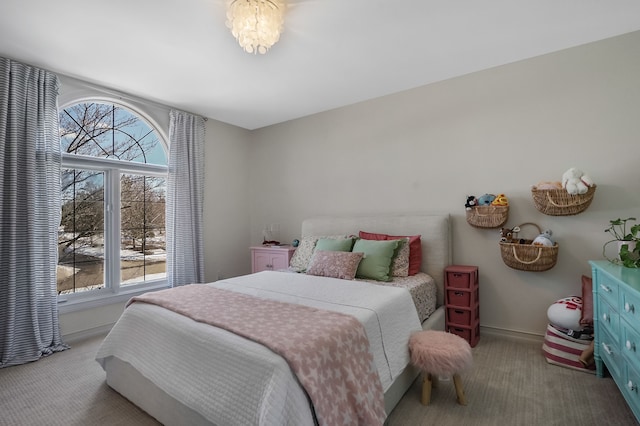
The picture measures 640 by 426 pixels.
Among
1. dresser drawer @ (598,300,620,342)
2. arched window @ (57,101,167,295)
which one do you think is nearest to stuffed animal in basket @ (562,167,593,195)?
dresser drawer @ (598,300,620,342)

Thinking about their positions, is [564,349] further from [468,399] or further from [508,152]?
[508,152]

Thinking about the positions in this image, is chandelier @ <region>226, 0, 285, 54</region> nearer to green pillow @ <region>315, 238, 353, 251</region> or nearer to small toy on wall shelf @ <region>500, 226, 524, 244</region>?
green pillow @ <region>315, 238, 353, 251</region>

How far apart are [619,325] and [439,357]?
40.2 inches

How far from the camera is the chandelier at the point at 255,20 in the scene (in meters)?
1.82

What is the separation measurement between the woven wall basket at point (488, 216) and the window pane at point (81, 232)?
384 centimetres

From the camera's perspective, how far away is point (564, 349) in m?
2.27

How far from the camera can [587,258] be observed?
2.46 m

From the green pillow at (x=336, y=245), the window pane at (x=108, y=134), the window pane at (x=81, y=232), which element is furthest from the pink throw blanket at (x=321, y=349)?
the window pane at (x=108, y=134)

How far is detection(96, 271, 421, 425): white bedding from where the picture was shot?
4.00ft

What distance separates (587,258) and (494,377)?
1.28 m

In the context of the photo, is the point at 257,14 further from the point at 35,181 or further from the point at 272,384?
the point at 35,181

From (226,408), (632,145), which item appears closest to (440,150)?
(632,145)

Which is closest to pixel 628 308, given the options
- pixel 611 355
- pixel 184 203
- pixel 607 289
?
pixel 607 289

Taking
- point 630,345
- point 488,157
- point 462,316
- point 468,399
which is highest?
point 488,157
